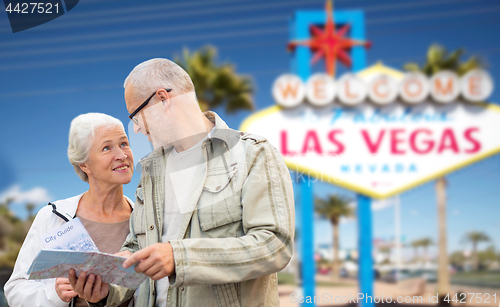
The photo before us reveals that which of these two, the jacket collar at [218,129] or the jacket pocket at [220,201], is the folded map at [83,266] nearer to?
the jacket pocket at [220,201]

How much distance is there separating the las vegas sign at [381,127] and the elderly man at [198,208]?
4427mm

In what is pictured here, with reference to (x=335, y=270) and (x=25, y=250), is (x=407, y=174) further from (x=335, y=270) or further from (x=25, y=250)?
(x=25, y=250)

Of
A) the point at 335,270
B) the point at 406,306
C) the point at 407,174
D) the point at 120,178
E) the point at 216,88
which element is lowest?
the point at 406,306

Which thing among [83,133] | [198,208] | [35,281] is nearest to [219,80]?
[83,133]

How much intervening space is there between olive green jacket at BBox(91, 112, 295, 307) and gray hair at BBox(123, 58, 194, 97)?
0.20 meters

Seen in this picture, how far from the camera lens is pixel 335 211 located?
335 inches

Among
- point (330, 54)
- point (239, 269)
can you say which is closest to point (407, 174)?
point (330, 54)

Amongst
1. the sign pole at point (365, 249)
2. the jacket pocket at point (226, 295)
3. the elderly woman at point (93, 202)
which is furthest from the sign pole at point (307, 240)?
the jacket pocket at point (226, 295)

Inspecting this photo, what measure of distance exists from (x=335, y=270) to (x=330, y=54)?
182 inches

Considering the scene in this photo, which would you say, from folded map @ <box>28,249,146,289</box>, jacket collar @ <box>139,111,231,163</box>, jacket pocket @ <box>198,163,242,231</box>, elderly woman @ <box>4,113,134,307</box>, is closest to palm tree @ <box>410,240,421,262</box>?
elderly woman @ <box>4,113,134,307</box>

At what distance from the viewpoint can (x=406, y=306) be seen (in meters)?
10.7

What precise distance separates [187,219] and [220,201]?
0.50 feet

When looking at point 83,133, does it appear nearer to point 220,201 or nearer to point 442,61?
point 220,201

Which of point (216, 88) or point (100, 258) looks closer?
point (100, 258)
